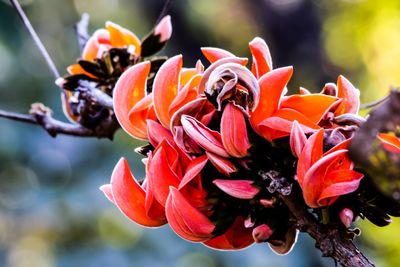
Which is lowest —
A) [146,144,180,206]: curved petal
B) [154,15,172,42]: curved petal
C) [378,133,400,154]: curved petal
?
[154,15,172,42]: curved petal

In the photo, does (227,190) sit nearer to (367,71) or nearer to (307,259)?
(307,259)

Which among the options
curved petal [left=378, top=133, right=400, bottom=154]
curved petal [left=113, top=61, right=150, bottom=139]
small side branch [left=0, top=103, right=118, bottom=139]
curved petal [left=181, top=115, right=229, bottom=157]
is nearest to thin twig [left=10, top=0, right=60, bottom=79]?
small side branch [left=0, top=103, right=118, bottom=139]

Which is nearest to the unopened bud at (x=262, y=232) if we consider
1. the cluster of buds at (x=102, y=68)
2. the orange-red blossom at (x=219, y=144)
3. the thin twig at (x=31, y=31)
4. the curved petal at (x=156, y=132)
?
the orange-red blossom at (x=219, y=144)

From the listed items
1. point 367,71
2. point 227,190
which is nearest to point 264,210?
point 227,190

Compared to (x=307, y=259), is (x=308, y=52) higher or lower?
lower

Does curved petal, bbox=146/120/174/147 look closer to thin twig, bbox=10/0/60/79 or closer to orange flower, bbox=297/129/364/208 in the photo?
orange flower, bbox=297/129/364/208

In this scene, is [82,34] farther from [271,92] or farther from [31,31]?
[271,92]

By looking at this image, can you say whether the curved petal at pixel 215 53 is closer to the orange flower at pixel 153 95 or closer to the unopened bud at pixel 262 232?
the orange flower at pixel 153 95
